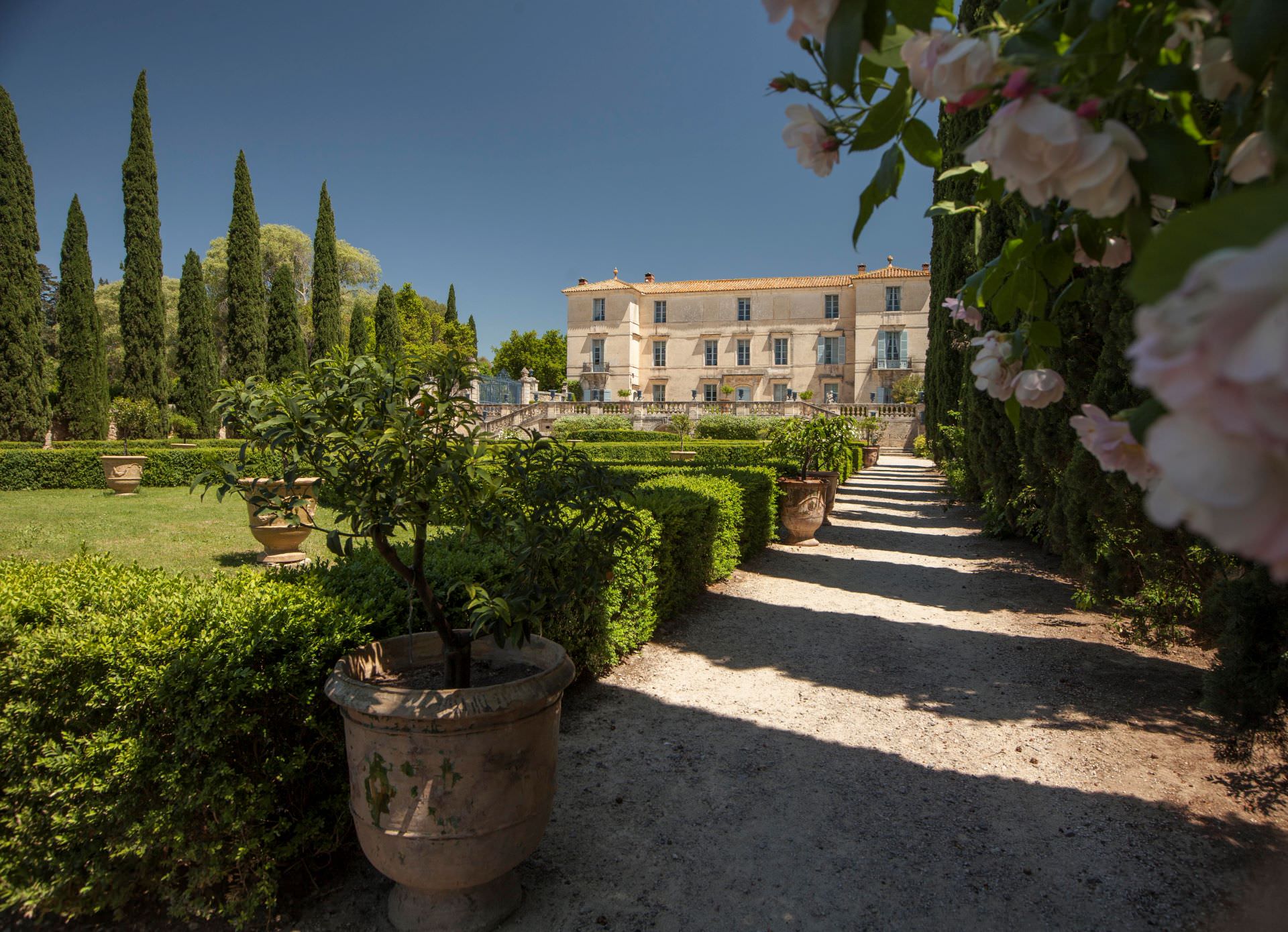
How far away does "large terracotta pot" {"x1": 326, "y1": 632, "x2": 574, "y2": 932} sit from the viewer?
215 cm

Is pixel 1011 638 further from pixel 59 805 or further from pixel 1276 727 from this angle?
pixel 59 805

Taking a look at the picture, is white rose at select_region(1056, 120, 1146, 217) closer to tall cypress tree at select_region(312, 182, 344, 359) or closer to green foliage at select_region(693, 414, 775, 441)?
green foliage at select_region(693, 414, 775, 441)

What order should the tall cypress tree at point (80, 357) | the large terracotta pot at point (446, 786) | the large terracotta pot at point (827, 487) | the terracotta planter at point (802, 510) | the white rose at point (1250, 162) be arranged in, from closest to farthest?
1. the white rose at point (1250, 162)
2. the large terracotta pot at point (446, 786)
3. the terracotta planter at point (802, 510)
4. the large terracotta pot at point (827, 487)
5. the tall cypress tree at point (80, 357)

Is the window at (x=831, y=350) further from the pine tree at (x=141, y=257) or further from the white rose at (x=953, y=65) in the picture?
the white rose at (x=953, y=65)

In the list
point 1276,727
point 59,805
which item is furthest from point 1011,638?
point 59,805

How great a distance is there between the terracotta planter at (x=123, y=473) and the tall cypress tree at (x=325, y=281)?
1639cm

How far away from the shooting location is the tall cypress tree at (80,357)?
A: 67.1 feet

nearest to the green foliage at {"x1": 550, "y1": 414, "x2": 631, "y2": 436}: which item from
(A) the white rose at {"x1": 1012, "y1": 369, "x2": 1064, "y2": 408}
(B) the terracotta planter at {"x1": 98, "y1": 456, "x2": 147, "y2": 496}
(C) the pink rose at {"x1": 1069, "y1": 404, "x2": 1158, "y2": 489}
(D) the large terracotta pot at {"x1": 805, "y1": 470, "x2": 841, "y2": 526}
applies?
(B) the terracotta planter at {"x1": 98, "y1": 456, "x2": 147, "y2": 496}

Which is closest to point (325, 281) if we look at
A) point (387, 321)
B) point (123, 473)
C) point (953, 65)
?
point (387, 321)

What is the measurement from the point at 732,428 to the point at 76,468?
2081cm

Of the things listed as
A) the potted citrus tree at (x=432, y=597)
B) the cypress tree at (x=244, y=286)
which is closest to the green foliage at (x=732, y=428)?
the cypress tree at (x=244, y=286)

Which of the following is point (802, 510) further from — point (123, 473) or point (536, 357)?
point (536, 357)

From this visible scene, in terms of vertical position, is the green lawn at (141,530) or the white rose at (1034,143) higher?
the white rose at (1034,143)

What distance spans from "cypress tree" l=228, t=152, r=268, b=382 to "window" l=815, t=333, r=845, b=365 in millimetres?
29919
